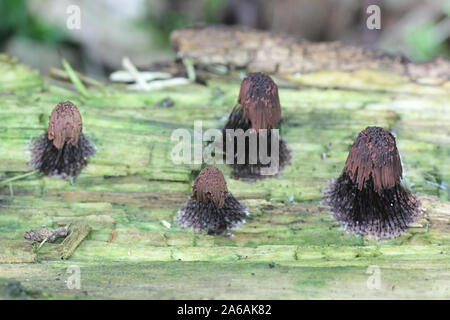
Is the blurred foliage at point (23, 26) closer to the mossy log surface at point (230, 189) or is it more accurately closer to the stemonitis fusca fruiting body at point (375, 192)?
the mossy log surface at point (230, 189)

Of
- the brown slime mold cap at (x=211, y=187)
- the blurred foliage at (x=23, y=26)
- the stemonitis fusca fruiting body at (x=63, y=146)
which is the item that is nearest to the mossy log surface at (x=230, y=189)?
the stemonitis fusca fruiting body at (x=63, y=146)

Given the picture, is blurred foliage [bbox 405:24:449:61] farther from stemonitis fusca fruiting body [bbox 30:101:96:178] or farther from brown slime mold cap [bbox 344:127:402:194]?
stemonitis fusca fruiting body [bbox 30:101:96:178]

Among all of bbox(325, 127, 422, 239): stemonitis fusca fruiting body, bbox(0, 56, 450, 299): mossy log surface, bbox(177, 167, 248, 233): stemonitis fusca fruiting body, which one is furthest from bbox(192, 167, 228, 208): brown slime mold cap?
bbox(325, 127, 422, 239): stemonitis fusca fruiting body

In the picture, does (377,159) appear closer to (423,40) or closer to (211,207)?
(211,207)

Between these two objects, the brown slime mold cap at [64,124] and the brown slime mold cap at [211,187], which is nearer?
the brown slime mold cap at [211,187]

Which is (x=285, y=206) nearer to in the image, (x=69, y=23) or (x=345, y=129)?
(x=345, y=129)
